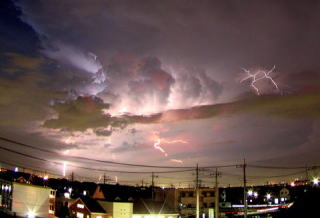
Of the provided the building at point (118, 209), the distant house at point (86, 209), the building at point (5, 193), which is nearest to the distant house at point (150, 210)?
the building at point (118, 209)

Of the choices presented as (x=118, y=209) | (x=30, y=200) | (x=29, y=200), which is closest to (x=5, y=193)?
(x=29, y=200)

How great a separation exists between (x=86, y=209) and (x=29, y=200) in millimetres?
9408

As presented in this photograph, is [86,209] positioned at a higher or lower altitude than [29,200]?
lower

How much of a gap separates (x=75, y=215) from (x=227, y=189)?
86.2 meters

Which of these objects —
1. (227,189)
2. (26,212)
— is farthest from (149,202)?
(227,189)

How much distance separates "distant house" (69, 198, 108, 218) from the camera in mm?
52875

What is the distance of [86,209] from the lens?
5309 cm

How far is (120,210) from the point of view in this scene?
56.1 m

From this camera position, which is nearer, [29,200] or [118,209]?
[29,200]

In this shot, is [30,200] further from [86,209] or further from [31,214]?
[86,209]

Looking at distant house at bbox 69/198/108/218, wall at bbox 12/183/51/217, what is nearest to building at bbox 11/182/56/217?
wall at bbox 12/183/51/217

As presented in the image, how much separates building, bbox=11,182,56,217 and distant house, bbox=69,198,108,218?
5.47 metres

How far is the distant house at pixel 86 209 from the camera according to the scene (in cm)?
5288

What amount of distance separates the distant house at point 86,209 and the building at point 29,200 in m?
5.47
